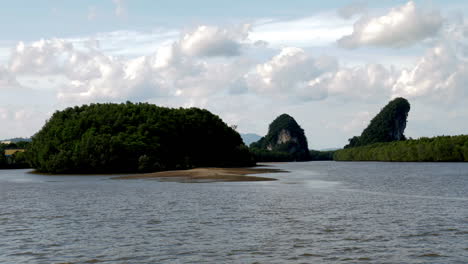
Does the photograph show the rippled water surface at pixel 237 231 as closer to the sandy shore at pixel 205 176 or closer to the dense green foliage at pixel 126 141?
the sandy shore at pixel 205 176

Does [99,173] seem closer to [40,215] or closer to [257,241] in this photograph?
[40,215]

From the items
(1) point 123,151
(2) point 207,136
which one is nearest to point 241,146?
(2) point 207,136

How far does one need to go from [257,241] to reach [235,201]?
2142 cm

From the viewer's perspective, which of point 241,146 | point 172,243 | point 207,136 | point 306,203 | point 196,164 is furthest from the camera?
point 241,146

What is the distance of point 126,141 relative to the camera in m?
133

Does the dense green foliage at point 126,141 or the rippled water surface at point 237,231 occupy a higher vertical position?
the dense green foliage at point 126,141

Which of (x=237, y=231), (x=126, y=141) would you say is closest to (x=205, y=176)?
(x=126, y=141)

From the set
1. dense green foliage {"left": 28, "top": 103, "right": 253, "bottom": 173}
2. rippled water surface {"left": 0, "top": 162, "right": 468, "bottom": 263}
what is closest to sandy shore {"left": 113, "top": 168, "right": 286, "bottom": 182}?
dense green foliage {"left": 28, "top": 103, "right": 253, "bottom": 173}

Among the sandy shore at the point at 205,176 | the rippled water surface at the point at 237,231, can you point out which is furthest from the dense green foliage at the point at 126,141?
the rippled water surface at the point at 237,231

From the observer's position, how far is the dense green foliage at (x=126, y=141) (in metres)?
129

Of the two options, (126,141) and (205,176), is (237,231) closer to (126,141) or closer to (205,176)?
(205,176)

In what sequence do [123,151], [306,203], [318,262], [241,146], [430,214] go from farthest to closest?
[241,146]
[123,151]
[306,203]
[430,214]
[318,262]

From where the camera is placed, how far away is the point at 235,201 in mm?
47375

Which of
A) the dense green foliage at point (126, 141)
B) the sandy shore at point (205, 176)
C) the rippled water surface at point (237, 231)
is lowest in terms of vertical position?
the rippled water surface at point (237, 231)
